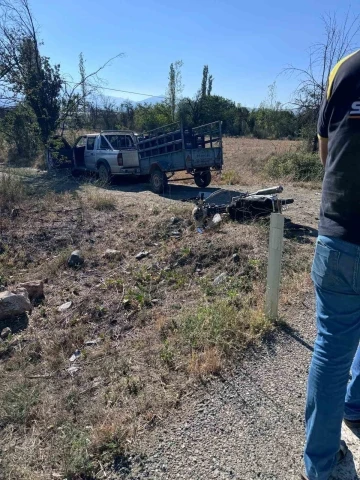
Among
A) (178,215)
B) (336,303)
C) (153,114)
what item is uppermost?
Answer: (153,114)

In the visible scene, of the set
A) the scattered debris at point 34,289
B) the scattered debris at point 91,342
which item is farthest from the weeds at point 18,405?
the scattered debris at point 34,289

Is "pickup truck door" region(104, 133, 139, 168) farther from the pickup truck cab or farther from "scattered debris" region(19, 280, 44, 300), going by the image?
"scattered debris" region(19, 280, 44, 300)

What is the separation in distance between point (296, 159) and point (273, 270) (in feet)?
37.3

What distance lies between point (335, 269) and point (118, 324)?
3.28 metres

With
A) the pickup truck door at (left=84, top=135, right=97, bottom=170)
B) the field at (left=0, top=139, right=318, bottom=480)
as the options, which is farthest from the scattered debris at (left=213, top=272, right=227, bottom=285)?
the pickup truck door at (left=84, top=135, right=97, bottom=170)

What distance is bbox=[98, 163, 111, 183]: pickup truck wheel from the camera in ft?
40.5

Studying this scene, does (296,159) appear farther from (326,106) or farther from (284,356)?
(326,106)

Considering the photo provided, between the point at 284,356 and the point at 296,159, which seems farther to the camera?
the point at 296,159

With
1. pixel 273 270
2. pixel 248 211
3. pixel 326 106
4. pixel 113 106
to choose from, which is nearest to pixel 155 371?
pixel 273 270

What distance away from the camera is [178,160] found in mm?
10289

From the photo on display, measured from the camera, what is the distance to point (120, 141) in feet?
42.0

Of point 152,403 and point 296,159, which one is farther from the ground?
point 296,159

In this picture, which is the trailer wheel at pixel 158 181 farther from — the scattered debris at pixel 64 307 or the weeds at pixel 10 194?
the scattered debris at pixel 64 307

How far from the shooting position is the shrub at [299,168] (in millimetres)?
12984
